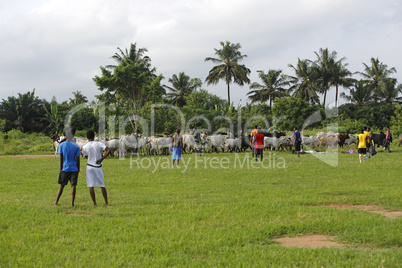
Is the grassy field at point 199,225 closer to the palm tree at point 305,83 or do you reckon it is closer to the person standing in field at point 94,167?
the person standing in field at point 94,167

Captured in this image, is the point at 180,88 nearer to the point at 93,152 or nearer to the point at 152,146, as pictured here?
the point at 152,146

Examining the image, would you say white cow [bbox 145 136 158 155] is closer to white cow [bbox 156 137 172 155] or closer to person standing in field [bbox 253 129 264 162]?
white cow [bbox 156 137 172 155]

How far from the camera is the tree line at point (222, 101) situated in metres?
40.1

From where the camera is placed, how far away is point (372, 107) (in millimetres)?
47062

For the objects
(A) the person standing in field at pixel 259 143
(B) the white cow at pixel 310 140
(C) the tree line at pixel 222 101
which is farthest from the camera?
(C) the tree line at pixel 222 101

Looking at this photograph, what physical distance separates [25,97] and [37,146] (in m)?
13.9

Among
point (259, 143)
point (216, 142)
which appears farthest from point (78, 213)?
point (216, 142)

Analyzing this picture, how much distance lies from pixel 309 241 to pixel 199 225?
1.77 meters

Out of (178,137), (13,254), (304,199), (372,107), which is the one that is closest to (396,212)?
(304,199)

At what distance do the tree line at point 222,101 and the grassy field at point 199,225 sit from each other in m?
28.8

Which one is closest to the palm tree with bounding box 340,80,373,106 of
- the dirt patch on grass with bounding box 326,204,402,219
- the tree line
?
the tree line

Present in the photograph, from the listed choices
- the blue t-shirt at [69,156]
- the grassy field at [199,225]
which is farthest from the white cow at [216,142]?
the blue t-shirt at [69,156]

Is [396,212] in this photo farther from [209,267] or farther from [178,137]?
[178,137]

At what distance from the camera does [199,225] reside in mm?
6395
